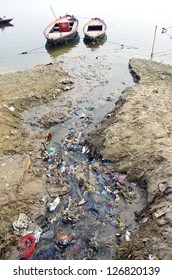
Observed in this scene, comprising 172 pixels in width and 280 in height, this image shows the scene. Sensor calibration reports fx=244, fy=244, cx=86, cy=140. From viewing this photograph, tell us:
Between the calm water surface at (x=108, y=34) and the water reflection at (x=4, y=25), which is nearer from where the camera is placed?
the calm water surface at (x=108, y=34)

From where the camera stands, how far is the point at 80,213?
596 cm

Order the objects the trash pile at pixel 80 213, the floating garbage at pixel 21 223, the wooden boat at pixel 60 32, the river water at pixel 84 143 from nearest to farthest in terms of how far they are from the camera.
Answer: the trash pile at pixel 80 213, the river water at pixel 84 143, the floating garbage at pixel 21 223, the wooden boat at pixel 60 32

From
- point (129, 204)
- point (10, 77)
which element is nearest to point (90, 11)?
point (10, 77)

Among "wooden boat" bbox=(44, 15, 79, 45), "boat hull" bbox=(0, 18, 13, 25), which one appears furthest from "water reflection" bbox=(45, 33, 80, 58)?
"boat hull" bbox=(0, 18, 13, 25)

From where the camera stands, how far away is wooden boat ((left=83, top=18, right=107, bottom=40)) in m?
18.8

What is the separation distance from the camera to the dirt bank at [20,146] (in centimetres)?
596

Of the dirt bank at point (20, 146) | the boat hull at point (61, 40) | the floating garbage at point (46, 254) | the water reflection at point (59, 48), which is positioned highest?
the boat hull at point (61, 40)

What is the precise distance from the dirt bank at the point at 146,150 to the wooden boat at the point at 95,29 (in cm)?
956

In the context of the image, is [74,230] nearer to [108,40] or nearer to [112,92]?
[112,92]

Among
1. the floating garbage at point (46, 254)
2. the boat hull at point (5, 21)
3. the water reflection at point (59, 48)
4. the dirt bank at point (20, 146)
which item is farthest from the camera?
the boat hull at point (5, 21)

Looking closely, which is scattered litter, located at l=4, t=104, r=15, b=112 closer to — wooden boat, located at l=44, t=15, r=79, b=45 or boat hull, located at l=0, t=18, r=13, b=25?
wooden boat, located at l=44, t=15, r=79, b=45

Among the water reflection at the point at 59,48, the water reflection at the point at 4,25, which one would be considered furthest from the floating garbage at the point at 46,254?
the water reflection at the point at 4,25

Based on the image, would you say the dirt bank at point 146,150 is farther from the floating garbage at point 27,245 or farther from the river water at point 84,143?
the floating garbage at point 27,245

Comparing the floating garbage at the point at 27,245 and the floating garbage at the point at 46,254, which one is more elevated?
the floating garbage at the point at 27,245
